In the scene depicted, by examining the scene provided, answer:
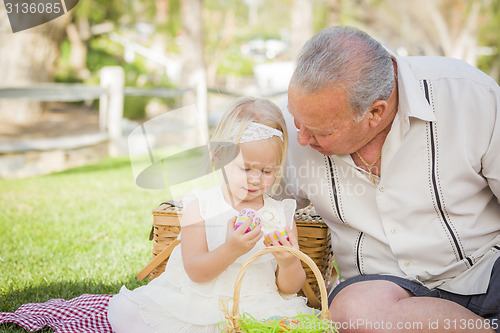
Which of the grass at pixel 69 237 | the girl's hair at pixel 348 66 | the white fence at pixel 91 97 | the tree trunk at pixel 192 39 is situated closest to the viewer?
the girl's hair at pixel 348 66

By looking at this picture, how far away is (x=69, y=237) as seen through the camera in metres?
3.55

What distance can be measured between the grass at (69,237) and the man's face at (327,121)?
50.5 inches

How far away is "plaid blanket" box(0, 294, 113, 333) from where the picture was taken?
2.19 meters

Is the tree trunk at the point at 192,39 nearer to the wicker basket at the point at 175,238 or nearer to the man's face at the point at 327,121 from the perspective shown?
the wicker basket at the point at 175,238

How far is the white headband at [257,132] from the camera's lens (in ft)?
6.74

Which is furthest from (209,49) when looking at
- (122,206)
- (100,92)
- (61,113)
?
(122,206)

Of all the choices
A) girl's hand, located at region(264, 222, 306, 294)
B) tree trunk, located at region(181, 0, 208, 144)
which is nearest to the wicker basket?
girl's hand, located at region(264, 222, 306, 294)

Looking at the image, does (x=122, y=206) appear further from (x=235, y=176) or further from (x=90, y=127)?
(x=90, y=127)

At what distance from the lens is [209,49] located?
81.3ft

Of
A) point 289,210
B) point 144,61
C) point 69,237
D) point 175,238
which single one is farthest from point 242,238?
point 144,61

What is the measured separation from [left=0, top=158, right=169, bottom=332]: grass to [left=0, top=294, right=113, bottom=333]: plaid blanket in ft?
0.21

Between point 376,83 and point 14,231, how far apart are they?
107 inches

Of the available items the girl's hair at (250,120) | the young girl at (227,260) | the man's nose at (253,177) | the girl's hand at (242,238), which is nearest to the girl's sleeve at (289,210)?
the young girl at (227,260)

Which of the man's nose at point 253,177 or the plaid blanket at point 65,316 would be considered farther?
the plaid blanket at point 65,316
